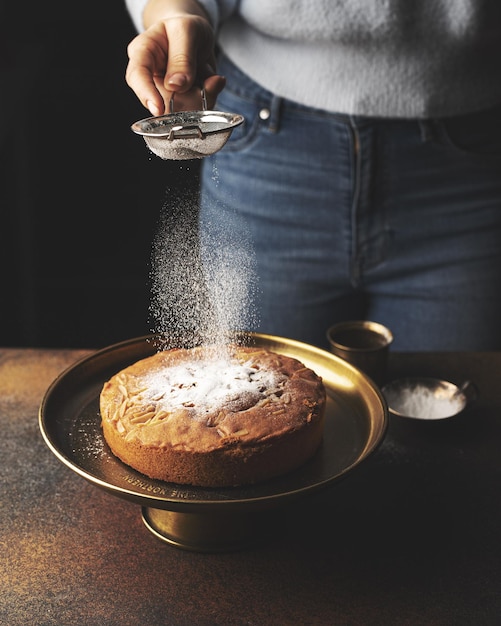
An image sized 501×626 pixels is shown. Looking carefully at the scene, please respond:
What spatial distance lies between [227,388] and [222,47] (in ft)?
3.07

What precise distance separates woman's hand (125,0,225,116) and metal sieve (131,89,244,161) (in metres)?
0.04

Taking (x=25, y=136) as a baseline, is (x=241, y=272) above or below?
above

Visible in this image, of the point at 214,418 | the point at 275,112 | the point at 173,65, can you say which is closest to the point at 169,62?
the point at 173,65

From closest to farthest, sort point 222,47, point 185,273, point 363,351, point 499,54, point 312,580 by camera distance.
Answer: point 312,580, point 185,273, point 363,351, point 499,54, point 222,47

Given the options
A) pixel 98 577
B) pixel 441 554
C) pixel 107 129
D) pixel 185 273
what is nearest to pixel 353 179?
pixel 185 273

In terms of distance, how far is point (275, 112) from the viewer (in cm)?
164

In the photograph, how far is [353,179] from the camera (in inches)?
65.0

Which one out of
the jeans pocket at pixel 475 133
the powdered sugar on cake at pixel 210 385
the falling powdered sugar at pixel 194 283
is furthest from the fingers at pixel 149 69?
the jeans pocket at pixel 475 133

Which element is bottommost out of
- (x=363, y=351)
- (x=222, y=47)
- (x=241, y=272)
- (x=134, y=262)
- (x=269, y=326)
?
(x=134, y=262)

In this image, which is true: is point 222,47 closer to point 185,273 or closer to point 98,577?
point 185,273

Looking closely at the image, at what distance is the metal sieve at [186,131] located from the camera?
110 cm

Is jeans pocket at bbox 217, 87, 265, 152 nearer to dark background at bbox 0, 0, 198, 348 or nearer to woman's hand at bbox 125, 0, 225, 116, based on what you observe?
woman's hand at bbox 125, 0, 225, 116

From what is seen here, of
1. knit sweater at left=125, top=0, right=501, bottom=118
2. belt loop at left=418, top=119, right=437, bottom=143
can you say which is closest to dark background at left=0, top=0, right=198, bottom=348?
knit sweater at left=125, top=0, right=501, bottom=118

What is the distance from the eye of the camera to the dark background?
331 centimetres
